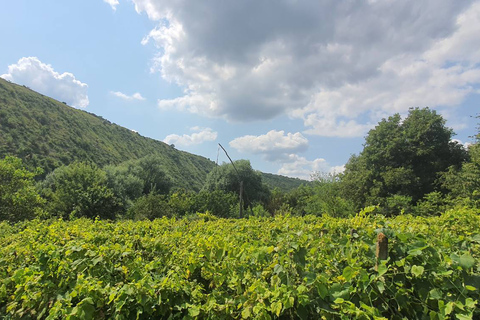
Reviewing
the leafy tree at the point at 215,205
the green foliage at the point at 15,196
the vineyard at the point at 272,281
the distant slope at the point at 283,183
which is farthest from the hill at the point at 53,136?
Result: the vineyard at the point at 272,281

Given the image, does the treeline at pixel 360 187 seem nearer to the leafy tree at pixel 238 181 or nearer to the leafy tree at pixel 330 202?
the leafy tree at pixel 330 202

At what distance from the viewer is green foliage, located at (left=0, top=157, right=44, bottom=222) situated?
1249cm

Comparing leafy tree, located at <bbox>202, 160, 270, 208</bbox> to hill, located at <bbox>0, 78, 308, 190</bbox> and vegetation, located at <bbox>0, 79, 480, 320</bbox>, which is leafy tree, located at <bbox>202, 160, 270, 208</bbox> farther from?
vegetation, located at <bbox>0, 79, 480, 320</bbox>

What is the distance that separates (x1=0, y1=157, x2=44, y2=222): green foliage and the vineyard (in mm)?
13349

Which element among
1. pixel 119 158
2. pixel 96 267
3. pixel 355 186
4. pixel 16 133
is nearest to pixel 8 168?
pixel 96 267

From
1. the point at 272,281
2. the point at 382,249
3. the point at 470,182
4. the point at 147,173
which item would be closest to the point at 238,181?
the point at 147,173

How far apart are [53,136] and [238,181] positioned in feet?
100

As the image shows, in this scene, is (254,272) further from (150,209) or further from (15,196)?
(15,196)

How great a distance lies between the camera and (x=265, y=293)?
1480 millimetres

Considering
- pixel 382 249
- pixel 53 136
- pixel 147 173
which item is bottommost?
pixel 382 249

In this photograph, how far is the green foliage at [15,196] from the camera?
1249 centimetres

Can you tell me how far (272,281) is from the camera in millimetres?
1624

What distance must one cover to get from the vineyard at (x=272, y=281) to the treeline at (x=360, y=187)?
36.9 feet

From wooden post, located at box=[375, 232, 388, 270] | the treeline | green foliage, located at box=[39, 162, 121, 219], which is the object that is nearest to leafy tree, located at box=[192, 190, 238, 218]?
the treeline
